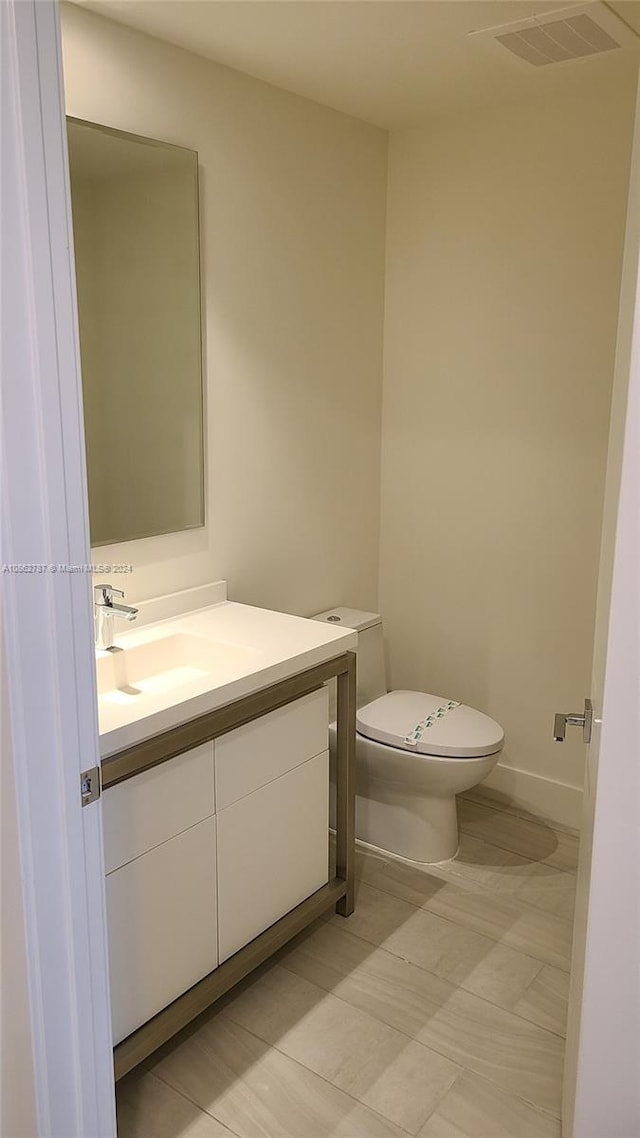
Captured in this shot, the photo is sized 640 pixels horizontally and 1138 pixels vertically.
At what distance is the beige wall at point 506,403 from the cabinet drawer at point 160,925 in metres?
1.46

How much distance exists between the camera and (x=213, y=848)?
79.4 inches

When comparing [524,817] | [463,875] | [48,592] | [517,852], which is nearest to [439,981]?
[463,875]

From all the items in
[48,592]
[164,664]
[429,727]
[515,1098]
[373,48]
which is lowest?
[515,1098]

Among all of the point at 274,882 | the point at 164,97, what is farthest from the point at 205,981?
the point at 164,97

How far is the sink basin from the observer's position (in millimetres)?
2105

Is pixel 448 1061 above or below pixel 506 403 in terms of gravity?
below

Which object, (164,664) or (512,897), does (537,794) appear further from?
(164,664)

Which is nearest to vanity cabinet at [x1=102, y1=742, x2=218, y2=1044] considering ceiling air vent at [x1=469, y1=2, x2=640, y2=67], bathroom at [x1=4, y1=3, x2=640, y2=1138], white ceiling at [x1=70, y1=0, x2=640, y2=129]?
bathroom at [x1=4, y1=3, x2=640, y2=1138]

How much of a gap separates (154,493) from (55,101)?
1.26 m

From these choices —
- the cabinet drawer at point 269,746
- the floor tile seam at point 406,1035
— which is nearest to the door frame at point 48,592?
the cabinet drawer at point 269,746

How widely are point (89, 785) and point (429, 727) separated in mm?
1475

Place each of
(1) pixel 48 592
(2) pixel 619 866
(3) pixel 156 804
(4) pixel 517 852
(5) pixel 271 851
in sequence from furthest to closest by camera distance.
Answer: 1. (4) pixel 517 852
2. (5) pixel 271 851
3. (3) pixel 156 804
4. (1) pixel 48 592
5. (2) pixel 619 866

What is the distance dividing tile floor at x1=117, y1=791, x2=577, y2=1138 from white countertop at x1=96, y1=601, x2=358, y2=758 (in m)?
0.80

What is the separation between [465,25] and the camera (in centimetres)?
213
